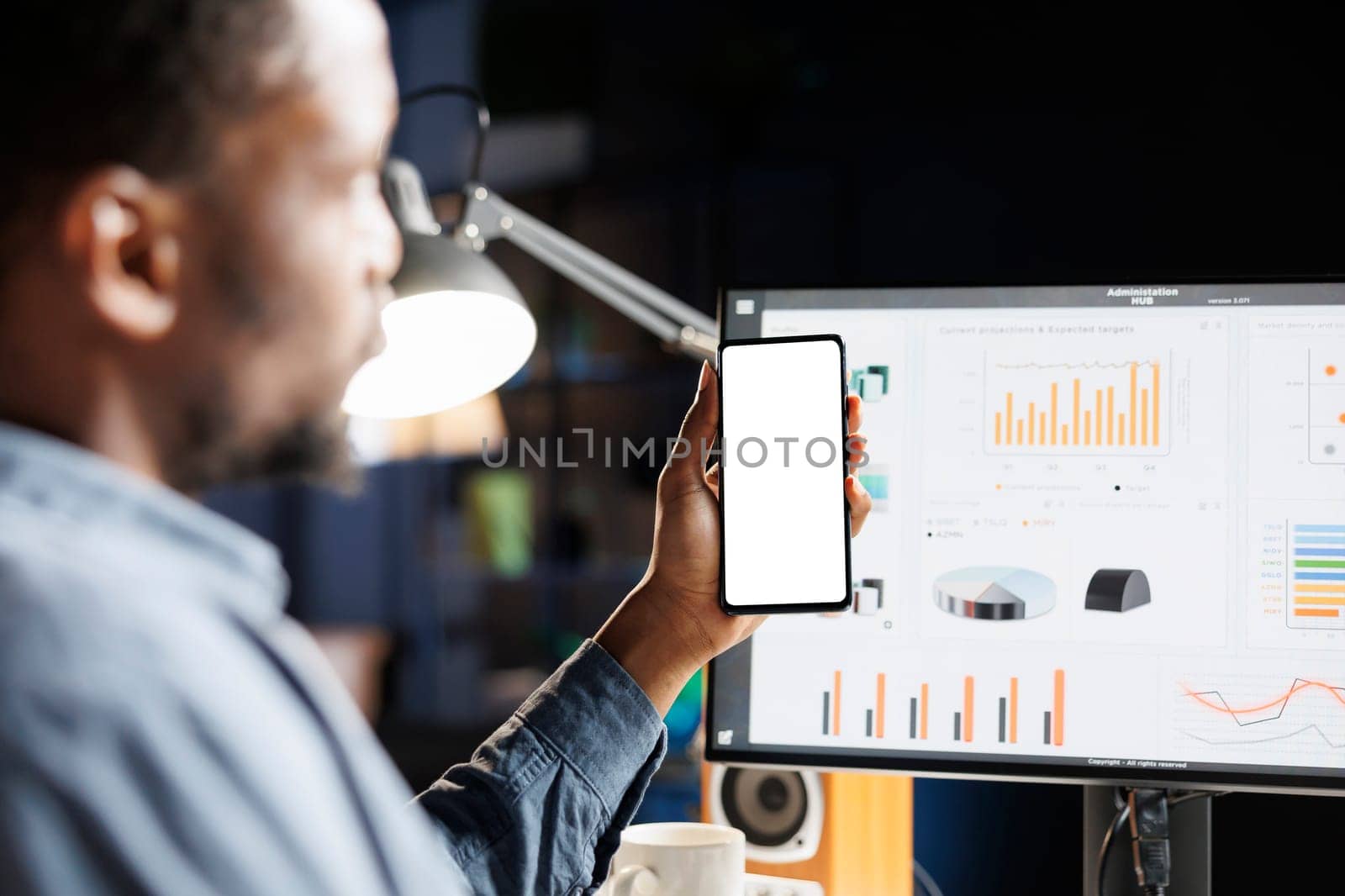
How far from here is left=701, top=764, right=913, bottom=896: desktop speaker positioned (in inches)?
36.1

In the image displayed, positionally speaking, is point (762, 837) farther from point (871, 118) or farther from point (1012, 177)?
point (871, 118)

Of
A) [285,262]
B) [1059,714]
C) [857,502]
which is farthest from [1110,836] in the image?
[285,262]

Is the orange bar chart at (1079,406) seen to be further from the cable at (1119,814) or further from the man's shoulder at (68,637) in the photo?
the man's shoulder at (68,637)

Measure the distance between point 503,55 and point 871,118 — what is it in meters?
1.40

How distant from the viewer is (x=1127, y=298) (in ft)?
2.70

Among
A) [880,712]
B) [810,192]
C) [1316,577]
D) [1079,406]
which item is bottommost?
[880,712]

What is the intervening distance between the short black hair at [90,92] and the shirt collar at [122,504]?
0.07 meters

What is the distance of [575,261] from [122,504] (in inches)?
26.3

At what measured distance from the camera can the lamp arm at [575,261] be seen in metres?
0.97

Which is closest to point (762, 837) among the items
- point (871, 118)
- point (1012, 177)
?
point (1012, 177)

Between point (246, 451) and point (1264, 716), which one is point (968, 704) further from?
point (246, 451)

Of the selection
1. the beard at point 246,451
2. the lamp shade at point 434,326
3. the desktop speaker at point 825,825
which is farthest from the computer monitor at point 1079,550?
the beard at point 246,451

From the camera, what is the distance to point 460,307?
0.90 metres

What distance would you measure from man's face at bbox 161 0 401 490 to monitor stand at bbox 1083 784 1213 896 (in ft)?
2.34
